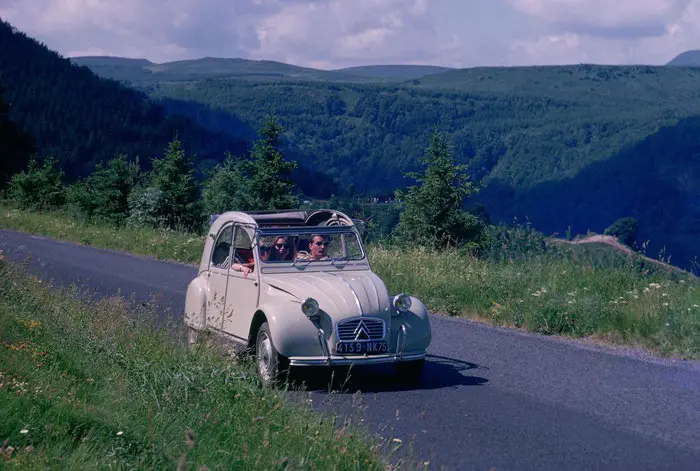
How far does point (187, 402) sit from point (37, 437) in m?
1.33

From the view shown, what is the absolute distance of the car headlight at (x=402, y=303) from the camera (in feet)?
28.9

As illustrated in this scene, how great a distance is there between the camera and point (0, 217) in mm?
36531

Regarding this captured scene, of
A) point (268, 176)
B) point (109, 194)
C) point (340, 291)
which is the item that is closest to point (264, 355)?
point (340, 291)

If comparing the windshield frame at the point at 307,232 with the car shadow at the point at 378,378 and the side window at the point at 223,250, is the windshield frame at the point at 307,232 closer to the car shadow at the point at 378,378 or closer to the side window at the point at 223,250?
the side window at the point at 223,250

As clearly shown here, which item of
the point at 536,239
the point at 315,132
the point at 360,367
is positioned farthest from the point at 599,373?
the point at 315,132

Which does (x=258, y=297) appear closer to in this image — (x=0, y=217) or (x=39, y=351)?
(x=39, y=351)

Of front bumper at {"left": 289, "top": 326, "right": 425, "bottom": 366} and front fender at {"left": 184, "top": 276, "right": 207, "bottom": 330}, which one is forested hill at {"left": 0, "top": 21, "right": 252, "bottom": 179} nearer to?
front fender at {"left": 184, "top": 276, "right": 207, "bottom": 330}

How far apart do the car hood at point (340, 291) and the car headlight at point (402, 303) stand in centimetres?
11

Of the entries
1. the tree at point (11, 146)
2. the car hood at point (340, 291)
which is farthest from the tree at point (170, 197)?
the tree at point (11, 146)

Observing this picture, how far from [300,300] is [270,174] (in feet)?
91.5

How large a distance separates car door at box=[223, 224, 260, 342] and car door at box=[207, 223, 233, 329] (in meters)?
0.09

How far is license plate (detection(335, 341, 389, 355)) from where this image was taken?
27.2ft

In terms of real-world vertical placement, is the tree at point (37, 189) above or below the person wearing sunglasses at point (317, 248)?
below

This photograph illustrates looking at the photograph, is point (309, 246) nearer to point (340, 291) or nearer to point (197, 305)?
point (340, 291)
